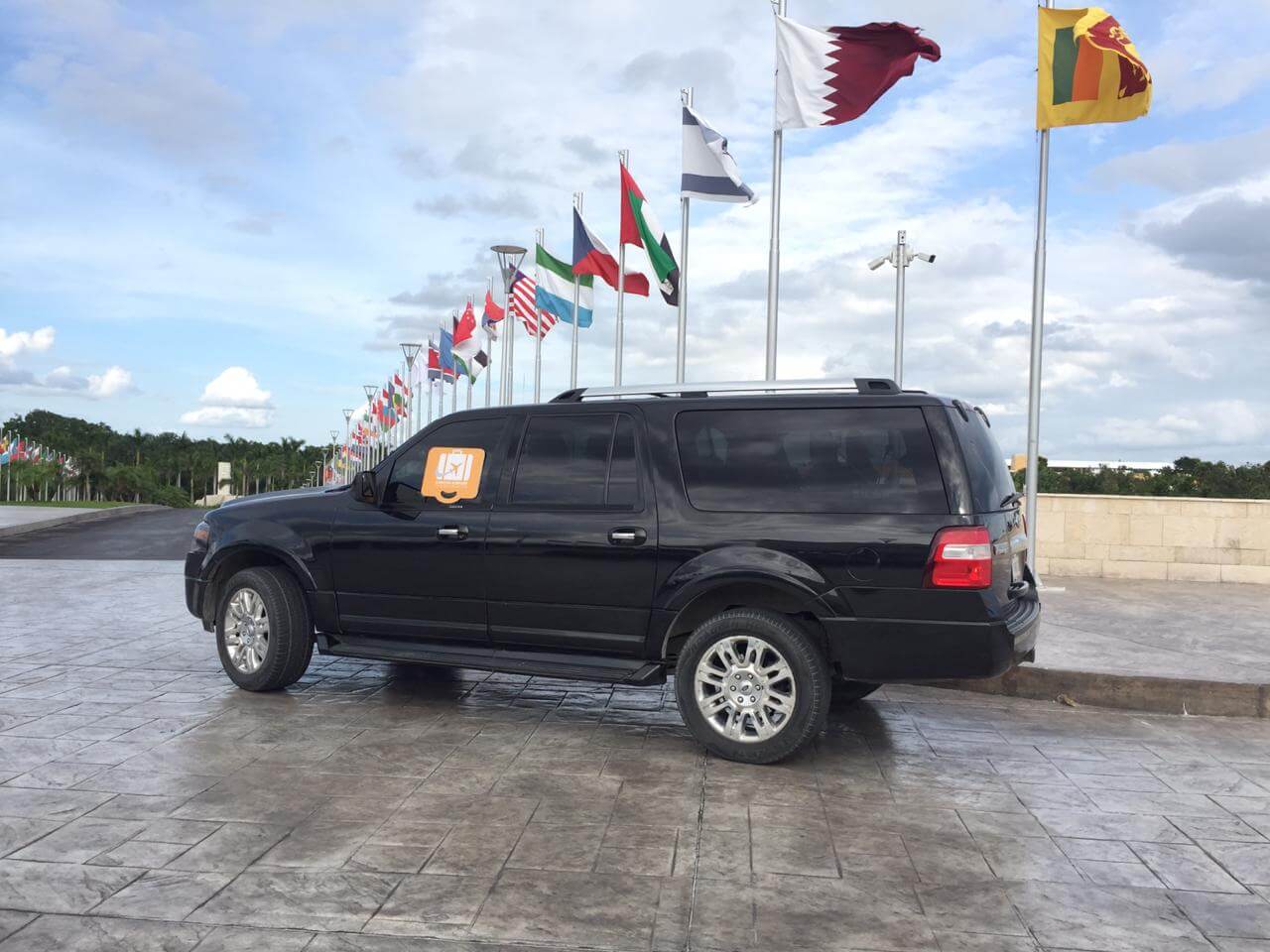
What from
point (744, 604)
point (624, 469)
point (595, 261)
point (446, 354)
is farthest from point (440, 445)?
point (446, 354)

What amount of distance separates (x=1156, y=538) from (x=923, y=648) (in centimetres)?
1179

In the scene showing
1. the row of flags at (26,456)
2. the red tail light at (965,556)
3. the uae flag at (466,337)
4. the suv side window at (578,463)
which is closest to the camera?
the red tail light at (965,556)

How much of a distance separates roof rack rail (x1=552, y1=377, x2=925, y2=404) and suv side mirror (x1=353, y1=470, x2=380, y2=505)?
127 cm

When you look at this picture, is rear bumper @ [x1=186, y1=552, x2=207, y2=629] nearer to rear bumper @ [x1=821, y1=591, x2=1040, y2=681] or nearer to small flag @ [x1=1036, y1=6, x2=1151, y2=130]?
rear bumper @ [x1=821, y1=591, x2=1040, y2=681]

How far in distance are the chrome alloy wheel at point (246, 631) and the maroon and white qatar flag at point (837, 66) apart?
937 centimetres

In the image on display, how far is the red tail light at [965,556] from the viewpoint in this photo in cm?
555

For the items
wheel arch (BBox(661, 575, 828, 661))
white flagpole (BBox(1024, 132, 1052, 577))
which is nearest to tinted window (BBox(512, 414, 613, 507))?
wheel arch (BBox(661, 575, 828, 661))

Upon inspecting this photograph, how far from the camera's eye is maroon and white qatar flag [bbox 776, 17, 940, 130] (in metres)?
13.2

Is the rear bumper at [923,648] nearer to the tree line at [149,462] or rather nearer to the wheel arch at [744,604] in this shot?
the wheel arch at [744,604]

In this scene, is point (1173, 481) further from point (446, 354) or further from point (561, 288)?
point (446, 354)

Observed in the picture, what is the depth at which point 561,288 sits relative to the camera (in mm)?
26359

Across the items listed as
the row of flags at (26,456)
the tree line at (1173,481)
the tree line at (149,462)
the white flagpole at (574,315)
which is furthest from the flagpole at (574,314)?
the tree line at (149,462)

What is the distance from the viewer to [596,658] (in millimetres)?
6398

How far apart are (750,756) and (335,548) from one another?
2.99 m
